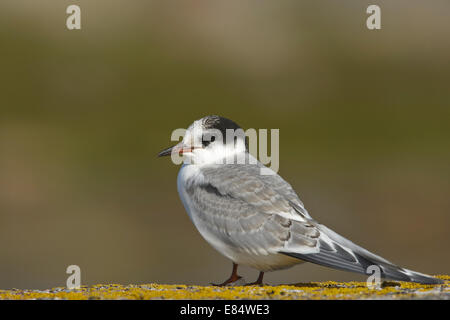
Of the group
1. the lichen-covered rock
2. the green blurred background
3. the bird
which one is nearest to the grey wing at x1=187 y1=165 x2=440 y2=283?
the bird

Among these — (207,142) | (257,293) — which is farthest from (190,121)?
(257,293)

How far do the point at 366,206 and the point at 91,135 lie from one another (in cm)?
878

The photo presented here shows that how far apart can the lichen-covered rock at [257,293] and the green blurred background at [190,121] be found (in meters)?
7.14

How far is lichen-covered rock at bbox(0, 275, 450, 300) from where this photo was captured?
526 centimetres

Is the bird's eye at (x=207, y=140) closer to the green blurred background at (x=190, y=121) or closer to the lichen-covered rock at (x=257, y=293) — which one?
the lichen-covered rock at (x=257, y=293)

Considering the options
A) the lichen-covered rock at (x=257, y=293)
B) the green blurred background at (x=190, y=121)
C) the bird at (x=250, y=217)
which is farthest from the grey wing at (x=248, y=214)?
the green blurred background at (x=190, y=121)

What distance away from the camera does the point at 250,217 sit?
21.4ft

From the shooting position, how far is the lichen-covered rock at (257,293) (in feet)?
17.3

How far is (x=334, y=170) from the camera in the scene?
19.8 metres

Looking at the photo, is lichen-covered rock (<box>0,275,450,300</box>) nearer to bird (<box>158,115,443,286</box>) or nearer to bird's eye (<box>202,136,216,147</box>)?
bird (<box>158,115,443,286</box>)

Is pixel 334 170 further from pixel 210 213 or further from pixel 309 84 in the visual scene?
pixel 210 213

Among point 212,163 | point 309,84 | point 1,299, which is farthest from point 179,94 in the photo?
point 1,299
